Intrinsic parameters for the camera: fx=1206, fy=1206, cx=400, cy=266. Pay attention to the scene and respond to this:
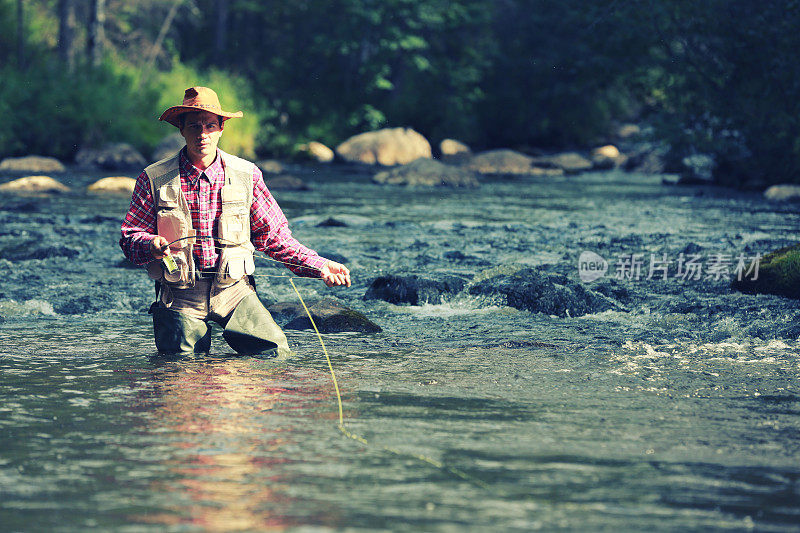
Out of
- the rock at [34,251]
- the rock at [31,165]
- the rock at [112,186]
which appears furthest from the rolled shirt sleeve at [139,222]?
the rock at [31,165]

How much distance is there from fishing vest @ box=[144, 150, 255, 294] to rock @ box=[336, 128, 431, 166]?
23.9 metres

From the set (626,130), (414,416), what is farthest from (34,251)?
(626,130)

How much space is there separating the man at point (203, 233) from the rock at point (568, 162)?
23.7 m

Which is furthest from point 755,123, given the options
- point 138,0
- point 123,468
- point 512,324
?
point 138,0

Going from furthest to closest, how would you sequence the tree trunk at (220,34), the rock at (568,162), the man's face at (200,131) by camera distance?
the tree trunk at (220,34) → the rock at (568,162) → the man's face at (200,131)

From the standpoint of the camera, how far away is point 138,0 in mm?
51812

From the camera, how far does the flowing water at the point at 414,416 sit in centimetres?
394

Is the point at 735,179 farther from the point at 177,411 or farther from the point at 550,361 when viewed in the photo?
the point at 177,411

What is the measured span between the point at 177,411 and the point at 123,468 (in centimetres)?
100

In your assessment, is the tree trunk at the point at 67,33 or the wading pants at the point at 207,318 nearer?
the wading pants at the point at 207,318

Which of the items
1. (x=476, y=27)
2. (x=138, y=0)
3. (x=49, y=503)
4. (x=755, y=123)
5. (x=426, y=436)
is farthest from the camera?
(x=138, y=0)

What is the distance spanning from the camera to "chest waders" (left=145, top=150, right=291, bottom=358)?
6.16 m

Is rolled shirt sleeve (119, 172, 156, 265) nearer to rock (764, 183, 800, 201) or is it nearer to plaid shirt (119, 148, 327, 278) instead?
plaid shirt (119, 148, 327, 278)

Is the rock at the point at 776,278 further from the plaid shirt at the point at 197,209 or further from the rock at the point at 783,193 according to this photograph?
the rock at the point at 783,193
